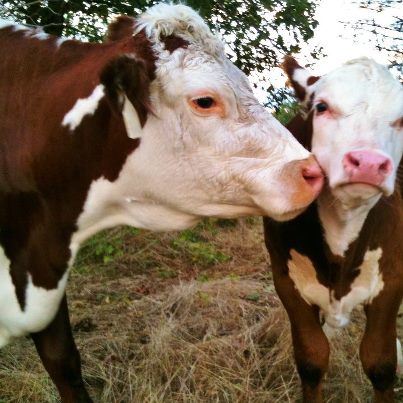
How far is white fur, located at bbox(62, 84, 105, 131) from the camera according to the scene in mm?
2148

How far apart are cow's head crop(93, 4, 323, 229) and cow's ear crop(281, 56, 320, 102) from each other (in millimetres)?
873

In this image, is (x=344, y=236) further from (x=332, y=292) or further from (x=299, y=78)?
(x=299, y=78)

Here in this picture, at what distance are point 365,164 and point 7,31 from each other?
162 cm

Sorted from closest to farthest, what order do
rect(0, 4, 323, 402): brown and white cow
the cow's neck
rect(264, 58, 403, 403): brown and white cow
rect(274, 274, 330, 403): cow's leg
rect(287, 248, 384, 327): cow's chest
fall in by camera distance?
1. rect(0, 4, 323, 402): brown and white cow
2. rect(264, 58, 403, 403): brown and white cow
3. the cow's neck
4. rect(287, 248, 384, 327): cow's chest
5. rect(274, 274, 330, 403): cow's leg

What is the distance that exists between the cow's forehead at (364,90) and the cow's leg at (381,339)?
100 centimetres

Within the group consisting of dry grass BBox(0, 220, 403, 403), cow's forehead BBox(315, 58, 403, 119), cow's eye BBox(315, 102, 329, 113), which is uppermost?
cow's forehead BBox(315, 58, 403, 119)

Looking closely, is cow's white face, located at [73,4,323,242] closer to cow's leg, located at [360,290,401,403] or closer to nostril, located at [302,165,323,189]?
nostril, located at [302,165,323,189]

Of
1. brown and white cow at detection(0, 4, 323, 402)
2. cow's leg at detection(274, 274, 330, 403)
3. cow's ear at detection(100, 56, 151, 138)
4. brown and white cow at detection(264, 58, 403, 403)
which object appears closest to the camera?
cow's ear at detection(100, 56, 151, 138)

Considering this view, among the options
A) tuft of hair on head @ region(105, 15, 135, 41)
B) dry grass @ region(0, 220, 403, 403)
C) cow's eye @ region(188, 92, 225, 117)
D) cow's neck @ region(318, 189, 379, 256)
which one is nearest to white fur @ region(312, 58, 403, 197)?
cow's neck @ region(318, 189, 379, 256)

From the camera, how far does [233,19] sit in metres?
5.32

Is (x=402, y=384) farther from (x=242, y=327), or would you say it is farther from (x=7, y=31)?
(x=7, y=31)

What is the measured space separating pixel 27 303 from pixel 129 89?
1.05m

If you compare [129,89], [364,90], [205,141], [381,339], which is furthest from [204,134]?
[381,339]

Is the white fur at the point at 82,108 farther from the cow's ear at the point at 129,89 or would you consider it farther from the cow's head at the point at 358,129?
the cow's head at the point at 358,129
